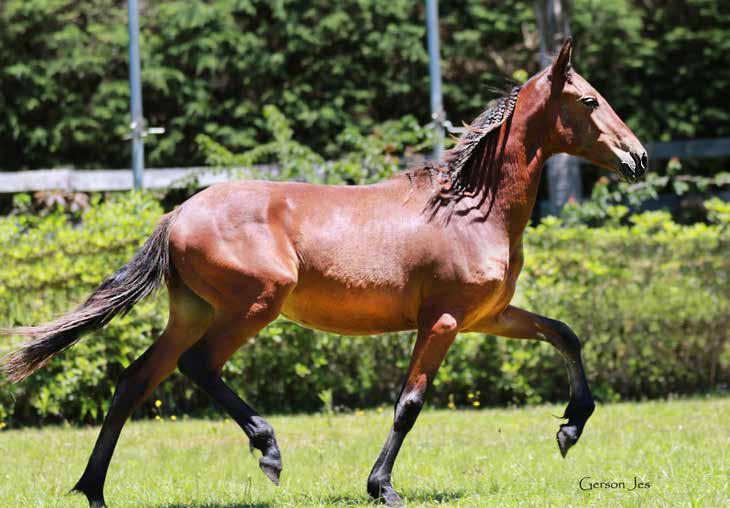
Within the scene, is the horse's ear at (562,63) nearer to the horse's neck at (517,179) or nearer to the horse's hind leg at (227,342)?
the horse's neck at (517,179)

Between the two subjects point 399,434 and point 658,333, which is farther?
point 658,333

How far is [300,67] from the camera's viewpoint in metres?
17.0

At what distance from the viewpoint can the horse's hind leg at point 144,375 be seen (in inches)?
197

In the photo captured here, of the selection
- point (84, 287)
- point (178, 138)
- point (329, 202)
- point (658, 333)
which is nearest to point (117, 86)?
point (178, 138)

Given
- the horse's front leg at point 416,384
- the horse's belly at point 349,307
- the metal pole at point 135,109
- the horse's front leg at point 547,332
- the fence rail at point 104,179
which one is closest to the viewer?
the horse's front leg at point 416,384

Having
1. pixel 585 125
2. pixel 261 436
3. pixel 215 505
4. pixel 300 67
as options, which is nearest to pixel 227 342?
pixel 261 436

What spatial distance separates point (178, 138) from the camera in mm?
15914

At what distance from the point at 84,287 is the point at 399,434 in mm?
4419

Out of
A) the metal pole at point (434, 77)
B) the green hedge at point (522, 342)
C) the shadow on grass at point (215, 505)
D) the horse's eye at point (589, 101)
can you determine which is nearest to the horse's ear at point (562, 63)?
the horse's eye at point (589, 101)

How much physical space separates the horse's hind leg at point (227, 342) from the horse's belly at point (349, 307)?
0.78ft

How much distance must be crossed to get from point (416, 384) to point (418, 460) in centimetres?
155

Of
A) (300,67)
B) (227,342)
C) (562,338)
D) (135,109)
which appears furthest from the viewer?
(300,67)

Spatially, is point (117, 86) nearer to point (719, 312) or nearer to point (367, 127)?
point (367, 127)

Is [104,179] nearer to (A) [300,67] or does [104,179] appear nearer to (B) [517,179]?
(A) [300,67]
